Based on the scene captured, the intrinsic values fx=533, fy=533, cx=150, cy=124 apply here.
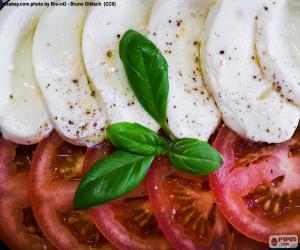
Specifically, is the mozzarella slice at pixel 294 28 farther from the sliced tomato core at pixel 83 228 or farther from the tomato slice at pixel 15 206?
the tomato slice at pixel 15 206

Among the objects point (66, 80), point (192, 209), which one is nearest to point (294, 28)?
point (192, 209)

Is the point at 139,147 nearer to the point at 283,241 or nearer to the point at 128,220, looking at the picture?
the point at 128,220

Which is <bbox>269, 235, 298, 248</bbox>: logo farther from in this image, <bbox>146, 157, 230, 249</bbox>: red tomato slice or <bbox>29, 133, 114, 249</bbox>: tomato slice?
<bbox>29, 133, 114, 249</bbox>: tomato slice

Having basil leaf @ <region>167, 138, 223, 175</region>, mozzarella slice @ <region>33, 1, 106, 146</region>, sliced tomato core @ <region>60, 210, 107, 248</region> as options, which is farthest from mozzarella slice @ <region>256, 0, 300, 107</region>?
sliced tomato core @ <region>60, 210, 107, 248</region>

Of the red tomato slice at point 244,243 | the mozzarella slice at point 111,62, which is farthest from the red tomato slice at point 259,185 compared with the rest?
the mozzarella slice at point 111,62

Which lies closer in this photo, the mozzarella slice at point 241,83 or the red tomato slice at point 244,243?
the mozzarella slice at point 241,83

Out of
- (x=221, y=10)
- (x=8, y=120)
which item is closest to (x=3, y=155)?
(x=8, y=120)
